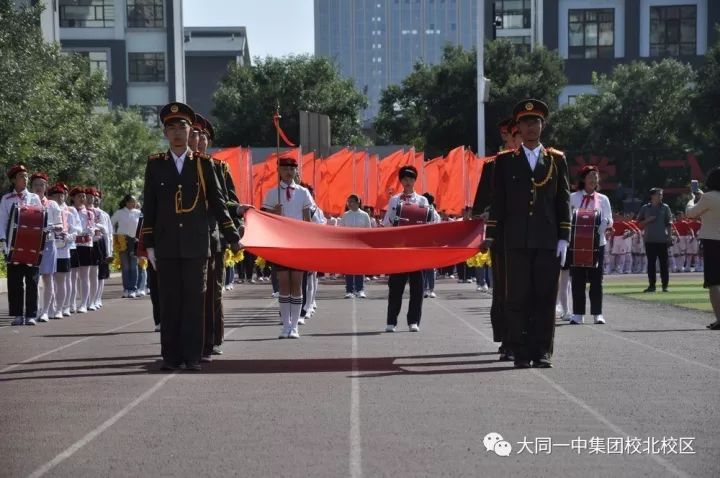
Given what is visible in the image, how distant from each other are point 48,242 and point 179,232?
846 centimetres

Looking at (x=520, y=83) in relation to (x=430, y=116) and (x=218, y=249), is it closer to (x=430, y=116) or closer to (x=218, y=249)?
(x=430, y=116)

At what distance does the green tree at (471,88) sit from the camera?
67688 millimetres

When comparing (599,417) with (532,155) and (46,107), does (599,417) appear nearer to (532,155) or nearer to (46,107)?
(532,155)

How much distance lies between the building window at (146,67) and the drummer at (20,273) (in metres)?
64.9

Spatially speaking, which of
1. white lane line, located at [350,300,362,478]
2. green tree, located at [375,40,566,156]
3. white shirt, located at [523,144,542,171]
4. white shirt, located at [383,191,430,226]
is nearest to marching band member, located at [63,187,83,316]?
white shirt, located at [383,191,430,226]

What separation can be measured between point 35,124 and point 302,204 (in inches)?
839

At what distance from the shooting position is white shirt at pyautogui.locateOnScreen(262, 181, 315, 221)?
16.5m

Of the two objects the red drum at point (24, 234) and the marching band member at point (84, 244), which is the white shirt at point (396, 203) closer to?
the red drum at point (24, 234)

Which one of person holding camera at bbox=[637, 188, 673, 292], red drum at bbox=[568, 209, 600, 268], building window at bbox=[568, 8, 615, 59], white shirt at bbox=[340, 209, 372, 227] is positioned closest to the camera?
red drum at bbox=[568, 209, 600, 268]

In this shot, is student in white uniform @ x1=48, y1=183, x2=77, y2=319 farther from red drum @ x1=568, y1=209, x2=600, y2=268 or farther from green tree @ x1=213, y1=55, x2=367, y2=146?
green tree @ x1=213, y1=55, x2=367, y2=146

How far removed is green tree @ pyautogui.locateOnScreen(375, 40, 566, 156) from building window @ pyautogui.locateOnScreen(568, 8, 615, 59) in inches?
159

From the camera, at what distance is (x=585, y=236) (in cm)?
1792

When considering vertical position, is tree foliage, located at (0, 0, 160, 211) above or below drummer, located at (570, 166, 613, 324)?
above

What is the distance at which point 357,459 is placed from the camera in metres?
7.84
